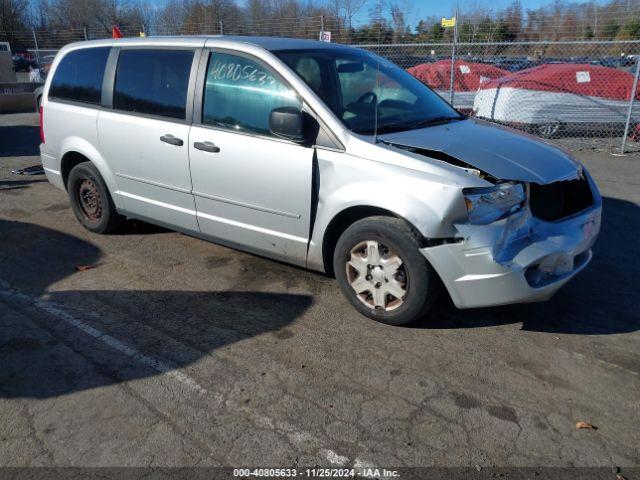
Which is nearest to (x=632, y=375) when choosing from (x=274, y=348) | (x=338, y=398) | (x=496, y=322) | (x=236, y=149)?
(x=496, y=322)

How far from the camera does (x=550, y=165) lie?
12.1ft

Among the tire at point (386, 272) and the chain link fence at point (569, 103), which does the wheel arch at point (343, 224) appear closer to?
the tire at point (386, 272)

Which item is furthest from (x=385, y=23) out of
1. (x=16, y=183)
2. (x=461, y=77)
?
(x=16, y=183)

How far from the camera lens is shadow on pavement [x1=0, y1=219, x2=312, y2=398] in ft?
10.6

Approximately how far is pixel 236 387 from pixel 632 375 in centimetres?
231

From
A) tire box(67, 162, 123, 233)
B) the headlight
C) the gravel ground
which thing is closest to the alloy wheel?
the gravel ground

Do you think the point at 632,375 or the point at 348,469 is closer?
the point at 348,469

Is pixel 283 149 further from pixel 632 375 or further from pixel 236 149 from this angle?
pixel 632 375

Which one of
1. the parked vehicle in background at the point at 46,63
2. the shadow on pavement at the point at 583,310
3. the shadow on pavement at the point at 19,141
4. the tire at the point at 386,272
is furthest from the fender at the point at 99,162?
the parked vehicle in background at the point at 46,63

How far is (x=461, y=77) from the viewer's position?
1215 centimetres

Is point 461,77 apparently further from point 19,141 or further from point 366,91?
point 19,141

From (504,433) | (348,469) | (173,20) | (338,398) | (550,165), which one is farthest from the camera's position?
(173,20)

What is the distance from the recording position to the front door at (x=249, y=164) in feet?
12.7

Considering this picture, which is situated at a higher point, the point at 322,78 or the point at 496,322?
the point at 322,78
